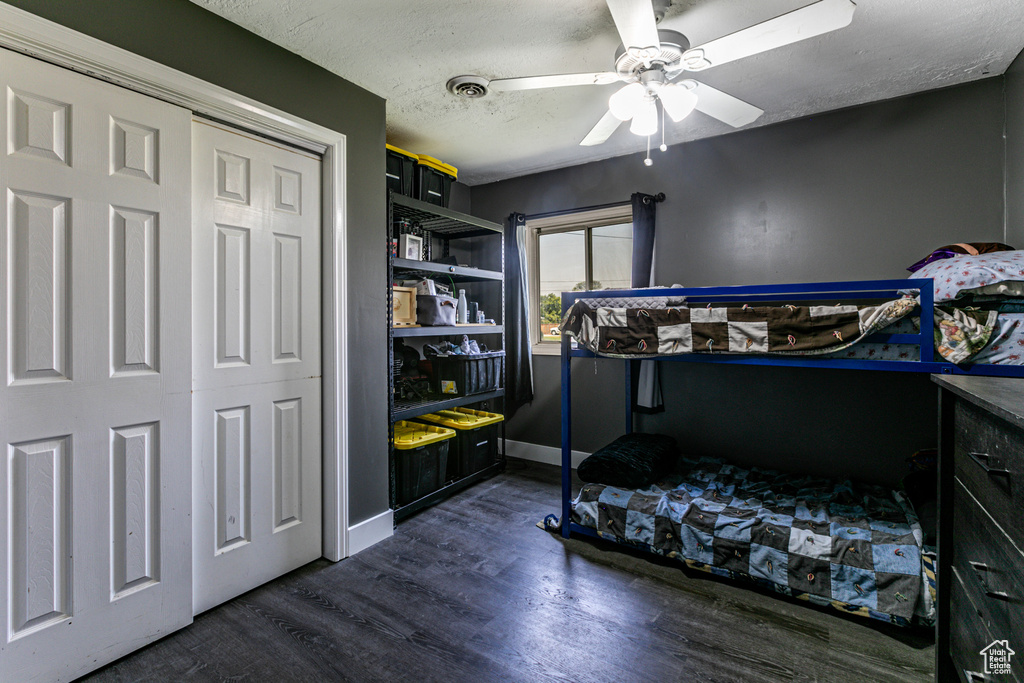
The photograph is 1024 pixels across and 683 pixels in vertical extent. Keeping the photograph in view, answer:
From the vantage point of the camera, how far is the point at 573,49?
2.08 metres

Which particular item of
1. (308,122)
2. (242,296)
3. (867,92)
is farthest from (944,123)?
(242,296)

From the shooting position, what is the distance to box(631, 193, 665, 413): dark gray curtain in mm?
3234

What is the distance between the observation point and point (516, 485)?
3.39 m

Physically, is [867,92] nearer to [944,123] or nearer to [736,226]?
[944,123]

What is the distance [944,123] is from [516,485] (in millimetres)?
3273

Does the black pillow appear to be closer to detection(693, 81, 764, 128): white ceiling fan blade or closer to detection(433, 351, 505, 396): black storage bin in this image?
detection(433, 351, 505, 396): black storage bin

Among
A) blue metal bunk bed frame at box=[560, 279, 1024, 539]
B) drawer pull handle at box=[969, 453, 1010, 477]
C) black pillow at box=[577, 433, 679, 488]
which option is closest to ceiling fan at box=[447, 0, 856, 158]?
blue metal bunk bed frame at box=[560, 279, 1024, 539]

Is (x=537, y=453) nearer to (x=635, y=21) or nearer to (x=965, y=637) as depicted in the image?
(x=965, y=637)

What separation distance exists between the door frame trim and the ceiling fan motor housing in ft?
4.57

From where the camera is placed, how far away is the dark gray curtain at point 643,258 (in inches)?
127

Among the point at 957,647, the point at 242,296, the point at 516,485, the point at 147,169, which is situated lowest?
the point at 516,485

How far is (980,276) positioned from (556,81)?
5.76 feet

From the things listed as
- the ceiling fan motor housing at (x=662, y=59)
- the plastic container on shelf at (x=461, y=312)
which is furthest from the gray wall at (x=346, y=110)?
the ceiling fan motor housing at (x=662, y=59)

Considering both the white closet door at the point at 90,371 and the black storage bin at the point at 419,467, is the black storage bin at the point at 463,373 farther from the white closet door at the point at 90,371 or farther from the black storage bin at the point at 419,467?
the white closet door at the point at 90,371
